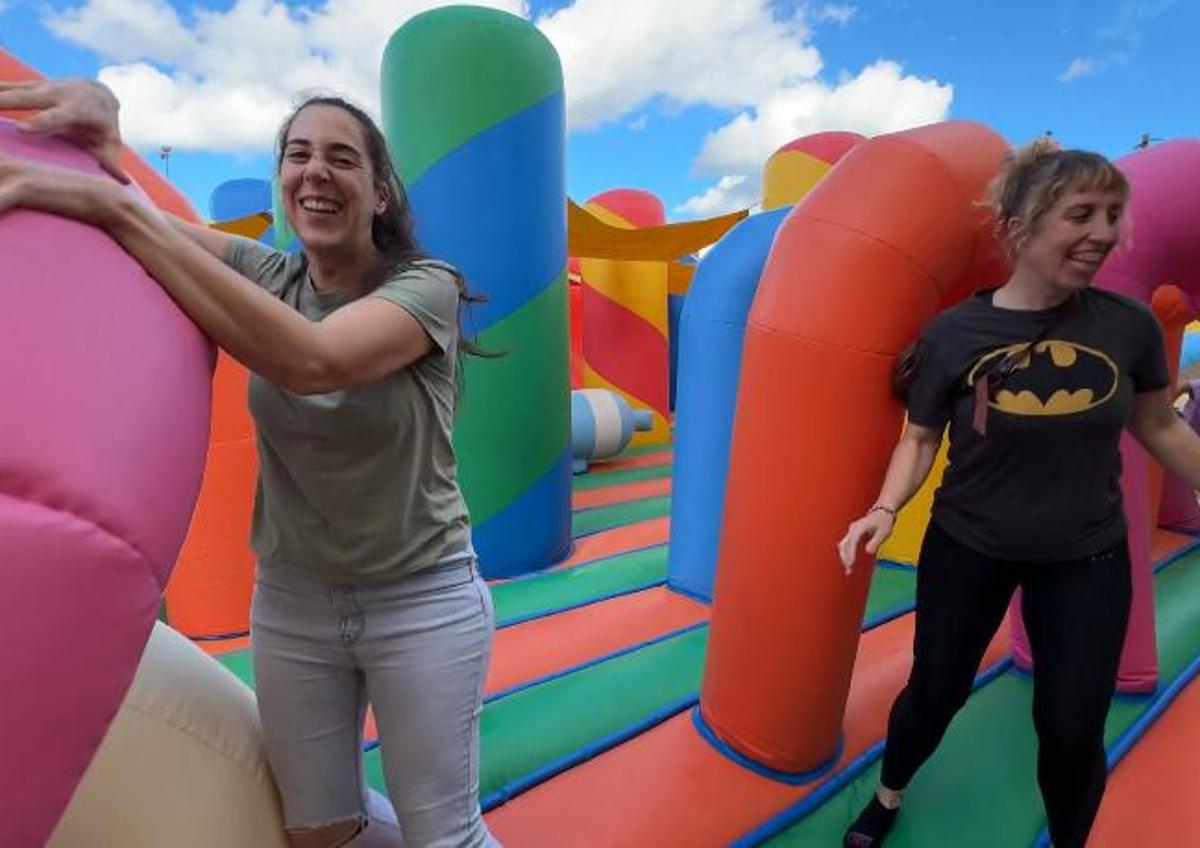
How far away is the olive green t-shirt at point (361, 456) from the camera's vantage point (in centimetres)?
72

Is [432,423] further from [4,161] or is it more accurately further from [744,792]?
[744,792]

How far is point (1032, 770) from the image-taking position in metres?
1.38

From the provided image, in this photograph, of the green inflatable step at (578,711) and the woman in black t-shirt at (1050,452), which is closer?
the woman in black t-shirt at (1050,452)

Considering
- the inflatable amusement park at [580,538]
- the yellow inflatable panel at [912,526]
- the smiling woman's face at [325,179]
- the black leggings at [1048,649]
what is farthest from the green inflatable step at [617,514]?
the smiling woman's face at [325,179]

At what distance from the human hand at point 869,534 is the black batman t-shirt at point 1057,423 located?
0.36 ft

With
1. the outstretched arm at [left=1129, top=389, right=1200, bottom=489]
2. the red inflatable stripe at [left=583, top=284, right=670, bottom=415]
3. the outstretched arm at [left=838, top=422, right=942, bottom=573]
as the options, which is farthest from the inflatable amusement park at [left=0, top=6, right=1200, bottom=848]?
the red inflatable stripe at [left=583, top=284, right=670, bottom=415]

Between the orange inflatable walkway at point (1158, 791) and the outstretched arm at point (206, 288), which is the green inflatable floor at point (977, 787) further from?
the outstretched arm at point (206, 288)

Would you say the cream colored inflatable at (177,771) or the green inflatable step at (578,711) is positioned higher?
the cream colored inflatable at (177,771)

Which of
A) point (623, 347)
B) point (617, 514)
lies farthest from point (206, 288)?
point (623, 347)

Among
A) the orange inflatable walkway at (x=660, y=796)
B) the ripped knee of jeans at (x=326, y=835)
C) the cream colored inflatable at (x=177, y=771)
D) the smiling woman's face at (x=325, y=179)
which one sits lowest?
the orange inflatable walkway at (x=660, y=796)

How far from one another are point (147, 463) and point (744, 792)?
3.81 feet

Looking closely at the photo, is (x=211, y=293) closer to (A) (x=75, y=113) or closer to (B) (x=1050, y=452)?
(A) (x=75, y=113)

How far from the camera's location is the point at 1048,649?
1.04m

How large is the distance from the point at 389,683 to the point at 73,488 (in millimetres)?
425
